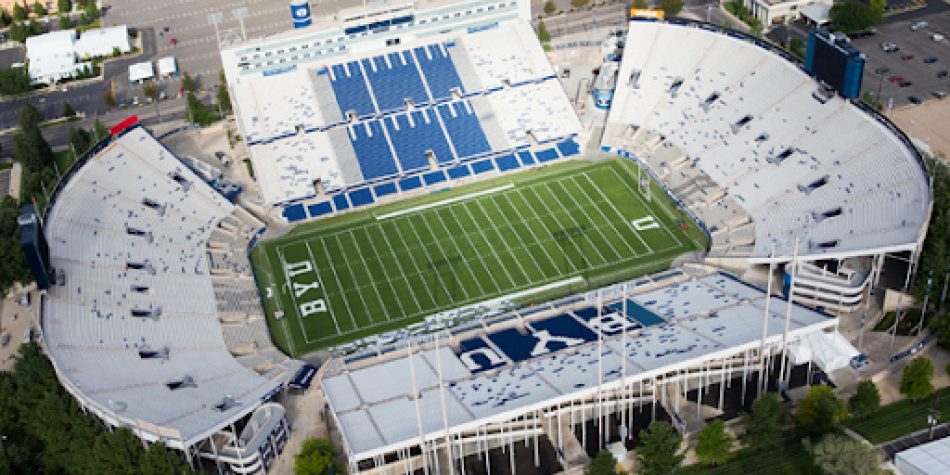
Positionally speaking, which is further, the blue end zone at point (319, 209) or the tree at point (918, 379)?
the blue end zone at point (319, 209)

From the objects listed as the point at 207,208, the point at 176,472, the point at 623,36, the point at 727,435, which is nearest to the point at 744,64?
the point at 623,36

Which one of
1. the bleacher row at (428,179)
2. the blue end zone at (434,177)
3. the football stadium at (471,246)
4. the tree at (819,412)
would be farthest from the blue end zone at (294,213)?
the tree at (819,412)

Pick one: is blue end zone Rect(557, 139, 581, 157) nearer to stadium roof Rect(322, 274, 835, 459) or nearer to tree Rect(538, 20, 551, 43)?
tree Rect(538, 20, 551, 43)

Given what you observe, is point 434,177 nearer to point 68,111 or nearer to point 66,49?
point 68,111

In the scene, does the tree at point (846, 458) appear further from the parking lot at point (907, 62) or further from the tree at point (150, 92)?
the tree at point (150, 92)

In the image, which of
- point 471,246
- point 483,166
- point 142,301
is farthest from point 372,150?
point 142,301

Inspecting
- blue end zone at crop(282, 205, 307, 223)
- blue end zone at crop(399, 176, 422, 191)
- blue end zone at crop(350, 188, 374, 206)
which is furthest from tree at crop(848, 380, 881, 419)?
blue end zone at crop(282, 205, 307, 223)

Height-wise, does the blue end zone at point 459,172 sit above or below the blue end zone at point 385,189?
above
